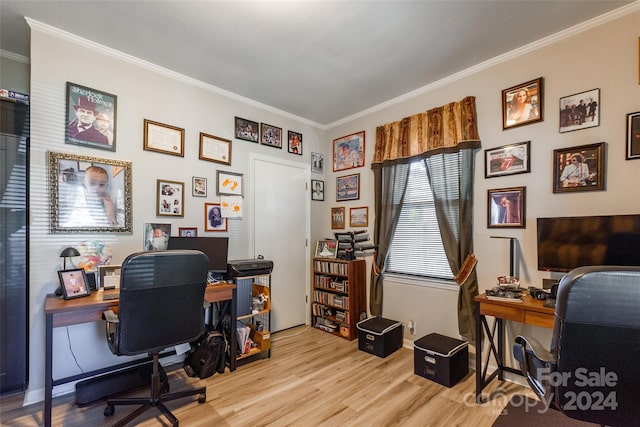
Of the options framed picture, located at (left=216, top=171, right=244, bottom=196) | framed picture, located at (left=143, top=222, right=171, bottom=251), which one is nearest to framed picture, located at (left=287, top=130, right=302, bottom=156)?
framed picture, located at (left=216, top=171, right=244, bottom=196)

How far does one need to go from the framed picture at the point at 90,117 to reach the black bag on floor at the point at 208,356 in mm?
1854

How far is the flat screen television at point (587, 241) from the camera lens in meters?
1.81

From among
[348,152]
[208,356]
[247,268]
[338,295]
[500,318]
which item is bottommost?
[208,356]

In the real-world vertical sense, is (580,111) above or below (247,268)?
above

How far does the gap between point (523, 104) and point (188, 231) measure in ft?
10.7

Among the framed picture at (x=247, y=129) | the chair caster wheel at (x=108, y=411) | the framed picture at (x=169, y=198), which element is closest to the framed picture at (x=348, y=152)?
the framed picture at (x=247, y=129)

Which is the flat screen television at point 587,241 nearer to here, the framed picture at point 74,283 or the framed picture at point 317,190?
the framed picture at point 317,190

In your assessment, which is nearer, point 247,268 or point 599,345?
point 599,345

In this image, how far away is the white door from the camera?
347cm

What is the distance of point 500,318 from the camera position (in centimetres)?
220

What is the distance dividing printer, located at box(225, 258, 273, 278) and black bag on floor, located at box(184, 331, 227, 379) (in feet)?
1.75

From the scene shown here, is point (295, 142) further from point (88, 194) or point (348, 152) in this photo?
point (88, 194)

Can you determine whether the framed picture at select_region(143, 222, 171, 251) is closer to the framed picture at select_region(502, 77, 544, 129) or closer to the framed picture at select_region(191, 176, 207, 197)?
the framed picture at select_region(191, 176, 207, 197)

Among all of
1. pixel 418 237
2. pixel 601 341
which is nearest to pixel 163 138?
pixel 418 237
